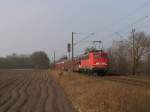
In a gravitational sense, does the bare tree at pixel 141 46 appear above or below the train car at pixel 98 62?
above

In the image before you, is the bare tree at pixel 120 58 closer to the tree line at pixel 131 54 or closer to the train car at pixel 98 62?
the tree line at pixel 131 54

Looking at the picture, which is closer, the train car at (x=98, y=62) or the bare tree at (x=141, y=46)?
the train car at (x=98, y=62)

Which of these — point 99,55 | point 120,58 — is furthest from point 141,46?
point 99,55

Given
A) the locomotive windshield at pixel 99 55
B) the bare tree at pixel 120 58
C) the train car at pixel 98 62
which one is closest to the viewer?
the train car at pixel 98 62

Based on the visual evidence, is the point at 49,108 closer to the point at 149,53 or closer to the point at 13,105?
the point at 13,105

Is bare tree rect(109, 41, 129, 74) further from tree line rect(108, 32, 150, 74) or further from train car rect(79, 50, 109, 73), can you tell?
train car rect(79, 50, 109, 73)

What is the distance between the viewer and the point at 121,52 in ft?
282

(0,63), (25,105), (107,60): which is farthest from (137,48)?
(0,63)

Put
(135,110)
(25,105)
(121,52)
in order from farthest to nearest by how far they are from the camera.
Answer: (121,52) → (25,105) → (135,110)

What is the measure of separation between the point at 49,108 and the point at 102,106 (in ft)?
17.2

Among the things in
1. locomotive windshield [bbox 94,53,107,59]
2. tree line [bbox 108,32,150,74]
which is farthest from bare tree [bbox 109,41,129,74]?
locomotive windshield [bbox 94,53,107,59]

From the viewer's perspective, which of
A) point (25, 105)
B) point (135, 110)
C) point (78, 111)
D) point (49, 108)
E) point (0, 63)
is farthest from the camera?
point (0, 63)

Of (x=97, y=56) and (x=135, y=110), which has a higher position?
(x=97, y=56)

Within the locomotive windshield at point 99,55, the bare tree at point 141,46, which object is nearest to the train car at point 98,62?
the locomotive windshield at point 99,55
